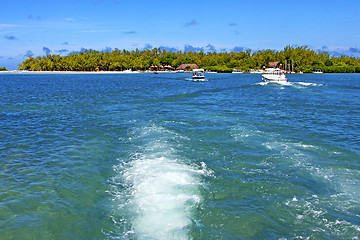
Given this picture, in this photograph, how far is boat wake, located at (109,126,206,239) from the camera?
27.1 ft

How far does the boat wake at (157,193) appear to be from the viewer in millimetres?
8266

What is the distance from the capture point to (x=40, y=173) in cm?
1252

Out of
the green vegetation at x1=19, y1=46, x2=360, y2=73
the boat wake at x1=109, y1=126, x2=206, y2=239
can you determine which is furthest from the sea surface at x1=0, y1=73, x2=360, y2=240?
the green vegetation at x1=19, y1=46, x2=360, y2=73

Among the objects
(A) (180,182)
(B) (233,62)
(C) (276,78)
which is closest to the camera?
(A) (180,182)

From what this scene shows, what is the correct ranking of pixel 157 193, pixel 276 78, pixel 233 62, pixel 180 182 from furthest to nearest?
1. pixel 233 62
2. pixel 276 78
3. pixel 180 182
4. pixel 157 193

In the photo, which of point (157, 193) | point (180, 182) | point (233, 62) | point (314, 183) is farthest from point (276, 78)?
point (233, 62)

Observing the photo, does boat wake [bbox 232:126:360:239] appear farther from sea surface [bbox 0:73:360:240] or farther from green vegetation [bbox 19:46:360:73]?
green vegetation [bbox 19:46:360:73]

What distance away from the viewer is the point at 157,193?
10.3m

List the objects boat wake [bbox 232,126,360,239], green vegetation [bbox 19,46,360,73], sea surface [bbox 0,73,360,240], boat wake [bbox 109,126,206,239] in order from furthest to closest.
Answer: green vegetation [bbox 19,46,360,73]
boat wake [bbox 232,126,360,239]
sea surface [bbox 0,73,360,240]
boat wake [bbox 109,126,206,239]

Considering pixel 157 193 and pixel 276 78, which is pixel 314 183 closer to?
pixel 157 193

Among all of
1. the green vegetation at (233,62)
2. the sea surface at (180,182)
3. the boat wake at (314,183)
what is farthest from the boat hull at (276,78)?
the green vegetation at (233,62)

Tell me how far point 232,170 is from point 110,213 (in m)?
5.93

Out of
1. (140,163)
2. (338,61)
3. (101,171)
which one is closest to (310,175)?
(140,163)

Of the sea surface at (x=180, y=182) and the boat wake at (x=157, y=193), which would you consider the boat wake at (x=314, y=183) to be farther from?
the boat wake at (x=157, y=193)
